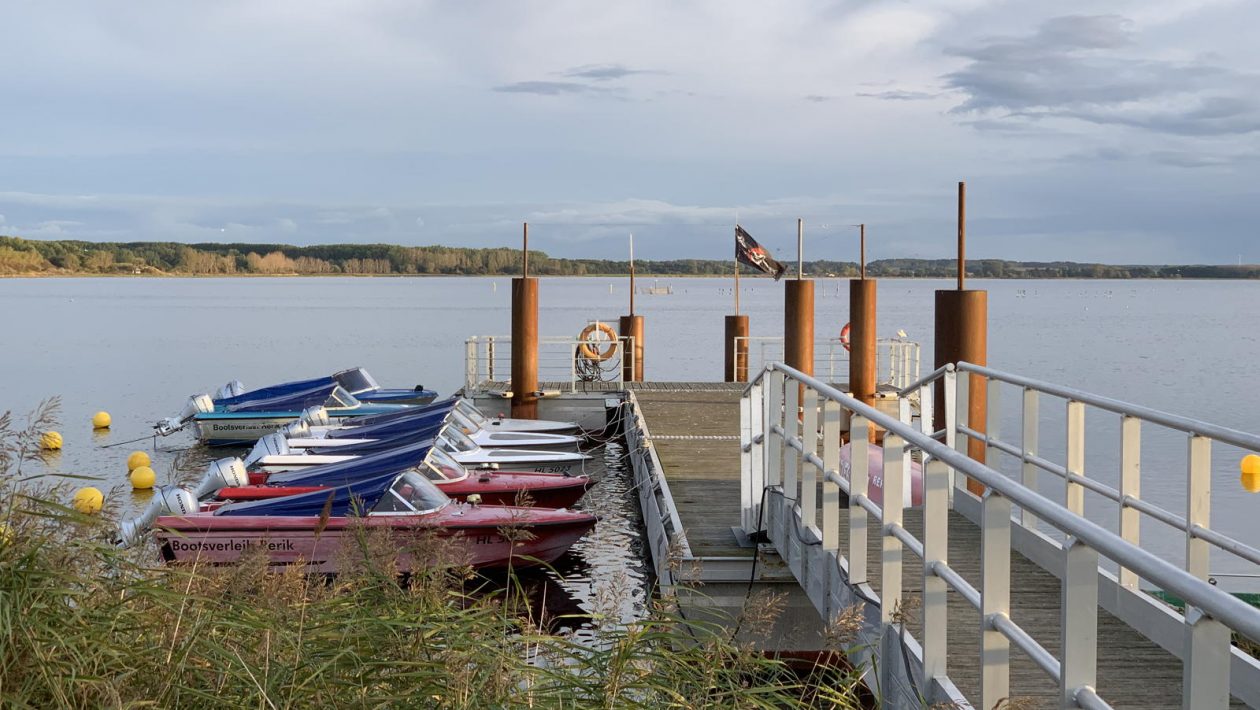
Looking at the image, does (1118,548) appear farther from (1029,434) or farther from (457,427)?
(457,427)

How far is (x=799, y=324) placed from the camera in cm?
2078

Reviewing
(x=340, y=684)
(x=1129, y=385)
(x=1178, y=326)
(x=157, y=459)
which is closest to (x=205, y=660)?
(x=340, y=684)

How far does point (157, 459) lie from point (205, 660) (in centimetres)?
2222

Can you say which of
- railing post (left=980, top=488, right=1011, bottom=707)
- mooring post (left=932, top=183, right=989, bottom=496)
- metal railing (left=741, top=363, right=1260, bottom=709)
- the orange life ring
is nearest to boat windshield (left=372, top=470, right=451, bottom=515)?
metal railing (left=741, top=363, right=1260, bottom=709)

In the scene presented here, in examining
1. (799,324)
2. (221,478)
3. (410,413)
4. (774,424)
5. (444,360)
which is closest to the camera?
(774,424)

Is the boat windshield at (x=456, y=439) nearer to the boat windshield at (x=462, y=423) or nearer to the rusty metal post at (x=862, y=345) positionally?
the boat windshield at (x=462, y=423)

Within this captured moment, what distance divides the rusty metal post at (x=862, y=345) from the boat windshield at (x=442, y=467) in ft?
27.1

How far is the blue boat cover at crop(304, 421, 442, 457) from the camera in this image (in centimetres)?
1733

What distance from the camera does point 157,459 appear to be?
24.4m

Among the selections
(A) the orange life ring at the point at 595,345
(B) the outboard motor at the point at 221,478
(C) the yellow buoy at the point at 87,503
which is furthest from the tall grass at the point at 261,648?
(A) the orange life ring at the point at 595,345

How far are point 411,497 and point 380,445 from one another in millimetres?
5406

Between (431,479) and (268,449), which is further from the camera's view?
(268,449)

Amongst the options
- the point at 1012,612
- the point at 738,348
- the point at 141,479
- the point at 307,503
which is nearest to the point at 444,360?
the point at 738,348

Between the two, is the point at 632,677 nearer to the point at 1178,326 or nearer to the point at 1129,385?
the point at 1129,385
